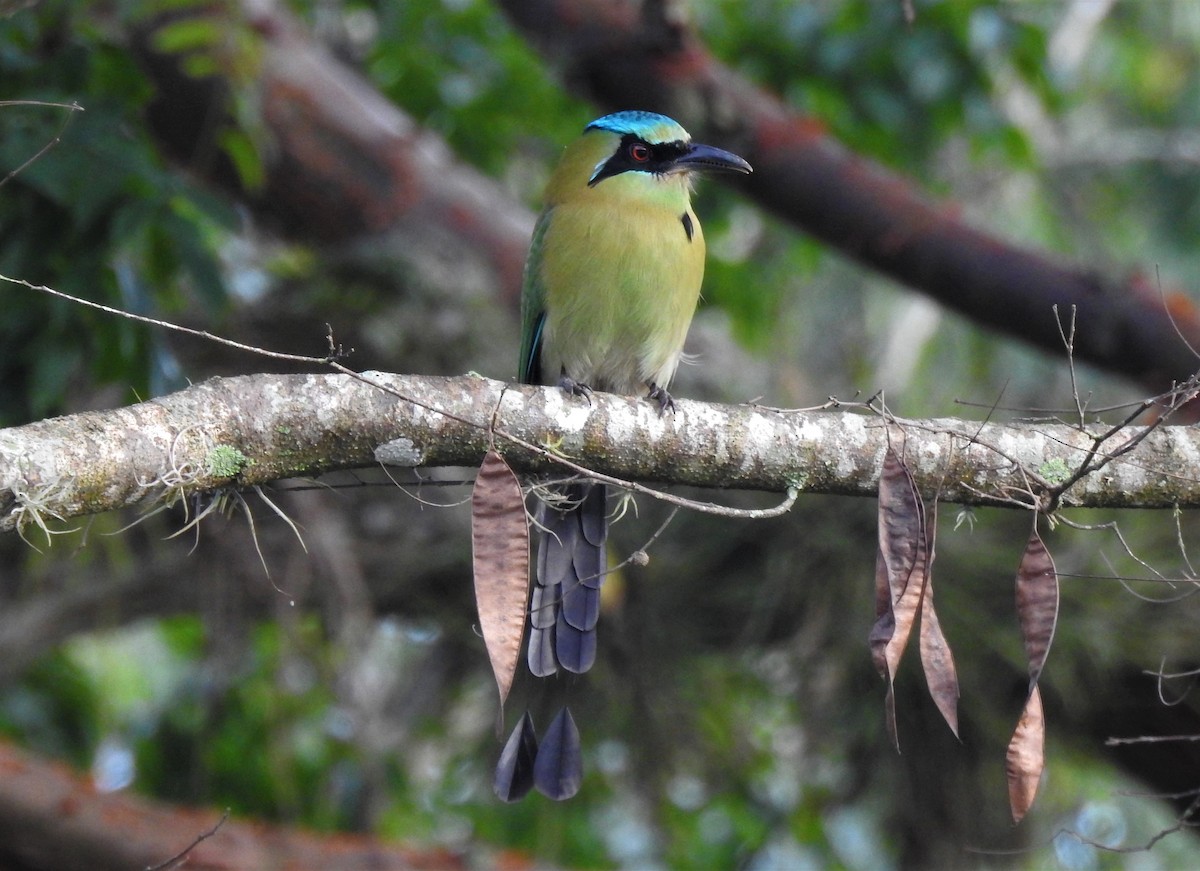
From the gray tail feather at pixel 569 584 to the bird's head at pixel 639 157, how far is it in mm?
934

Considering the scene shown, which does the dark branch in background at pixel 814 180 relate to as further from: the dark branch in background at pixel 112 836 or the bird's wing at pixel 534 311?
the dark branch in background at pixel 112 836

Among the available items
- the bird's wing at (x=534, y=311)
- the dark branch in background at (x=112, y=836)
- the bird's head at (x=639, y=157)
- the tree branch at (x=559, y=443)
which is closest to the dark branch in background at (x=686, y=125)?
the bird's head at (x=639, y=157)

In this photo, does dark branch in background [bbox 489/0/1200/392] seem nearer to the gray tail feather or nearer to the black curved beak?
the black curved beak

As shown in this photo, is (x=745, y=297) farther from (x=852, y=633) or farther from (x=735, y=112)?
(x=852, y=633)

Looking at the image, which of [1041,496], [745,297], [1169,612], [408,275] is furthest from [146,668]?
[1041,496]

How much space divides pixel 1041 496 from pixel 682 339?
1.34 metres

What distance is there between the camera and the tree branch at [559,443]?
1780 mm

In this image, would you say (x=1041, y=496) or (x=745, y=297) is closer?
(x=1041, y=496)

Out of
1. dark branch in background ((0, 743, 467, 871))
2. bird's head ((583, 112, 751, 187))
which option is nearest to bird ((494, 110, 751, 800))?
Answer: bird's head ((583, 112, 751, 187))

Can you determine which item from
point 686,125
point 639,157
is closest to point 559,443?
point 639,157

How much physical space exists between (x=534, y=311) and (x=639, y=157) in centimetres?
48

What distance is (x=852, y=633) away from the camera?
12.6 feet

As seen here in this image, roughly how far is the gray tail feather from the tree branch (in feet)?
1.18

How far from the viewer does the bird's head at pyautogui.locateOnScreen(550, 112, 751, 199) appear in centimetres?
337
